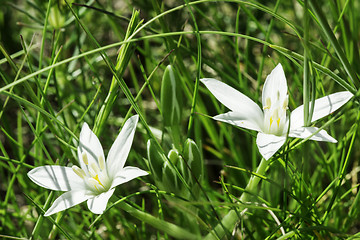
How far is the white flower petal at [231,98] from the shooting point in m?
0.87

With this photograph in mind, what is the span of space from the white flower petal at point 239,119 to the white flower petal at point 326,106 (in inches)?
3.4

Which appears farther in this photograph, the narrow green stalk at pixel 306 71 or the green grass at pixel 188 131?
the green grass at pixel 188 131

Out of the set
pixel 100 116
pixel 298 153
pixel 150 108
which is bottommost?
pixel 150 108

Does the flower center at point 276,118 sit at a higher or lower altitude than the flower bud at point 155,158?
higher

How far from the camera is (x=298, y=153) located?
1104 millimetres

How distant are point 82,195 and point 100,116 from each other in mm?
242

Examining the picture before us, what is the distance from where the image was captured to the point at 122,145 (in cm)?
86

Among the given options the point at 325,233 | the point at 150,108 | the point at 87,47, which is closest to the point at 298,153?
the point at 325,233

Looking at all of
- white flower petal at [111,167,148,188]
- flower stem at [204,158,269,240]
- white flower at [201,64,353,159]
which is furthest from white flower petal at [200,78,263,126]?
white flower petal at [111,167,148,188]

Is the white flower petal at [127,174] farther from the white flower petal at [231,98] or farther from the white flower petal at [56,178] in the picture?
the white flower petal at [231,98]

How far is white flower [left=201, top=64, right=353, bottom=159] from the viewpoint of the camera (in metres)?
0.82

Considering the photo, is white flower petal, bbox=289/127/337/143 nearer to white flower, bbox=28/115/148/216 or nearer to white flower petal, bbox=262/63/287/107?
white flower petal, bbox=262/63/287/107

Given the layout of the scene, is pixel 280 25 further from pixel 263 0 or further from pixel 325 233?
pixel 325 233

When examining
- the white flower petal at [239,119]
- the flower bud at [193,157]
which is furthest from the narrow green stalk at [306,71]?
the flower bud at [193,157]
